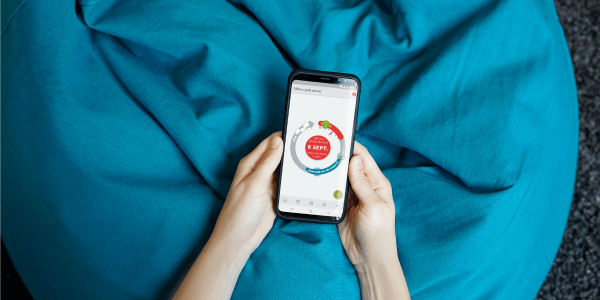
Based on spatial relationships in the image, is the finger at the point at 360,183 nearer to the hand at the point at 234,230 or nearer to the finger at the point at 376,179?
the finger at the point at 376,179

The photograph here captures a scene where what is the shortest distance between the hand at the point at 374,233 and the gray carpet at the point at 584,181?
0.72 meters

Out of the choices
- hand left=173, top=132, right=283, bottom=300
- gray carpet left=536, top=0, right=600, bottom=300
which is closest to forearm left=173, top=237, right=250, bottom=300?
hand left=173, top=132, right=283, bottom=300

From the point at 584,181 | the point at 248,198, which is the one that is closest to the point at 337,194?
the point at 248,198

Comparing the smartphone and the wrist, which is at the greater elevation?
the smartphone

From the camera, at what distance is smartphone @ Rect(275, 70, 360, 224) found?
2.46 ft

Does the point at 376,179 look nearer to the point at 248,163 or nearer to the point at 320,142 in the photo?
the point at 320,142

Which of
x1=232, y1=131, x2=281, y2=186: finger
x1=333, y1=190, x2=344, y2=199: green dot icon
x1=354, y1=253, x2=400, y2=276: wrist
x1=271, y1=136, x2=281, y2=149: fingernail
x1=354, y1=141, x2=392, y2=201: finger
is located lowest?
x1=354, y1=253, x2=400, y2=276: wrist

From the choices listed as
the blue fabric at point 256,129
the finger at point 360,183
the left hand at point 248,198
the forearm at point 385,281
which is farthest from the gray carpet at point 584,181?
the left hand at point 248,198

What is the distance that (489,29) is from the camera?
0.80 m

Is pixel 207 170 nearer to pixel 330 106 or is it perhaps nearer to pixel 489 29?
pixel 330 106

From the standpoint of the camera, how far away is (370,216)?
2.31ft

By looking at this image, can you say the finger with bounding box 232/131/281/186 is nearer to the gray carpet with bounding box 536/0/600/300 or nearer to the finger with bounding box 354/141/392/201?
the finger with bounding box 354/141/392/201

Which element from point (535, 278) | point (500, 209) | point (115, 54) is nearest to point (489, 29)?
point (500, 209)

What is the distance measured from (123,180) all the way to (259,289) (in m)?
0.35
